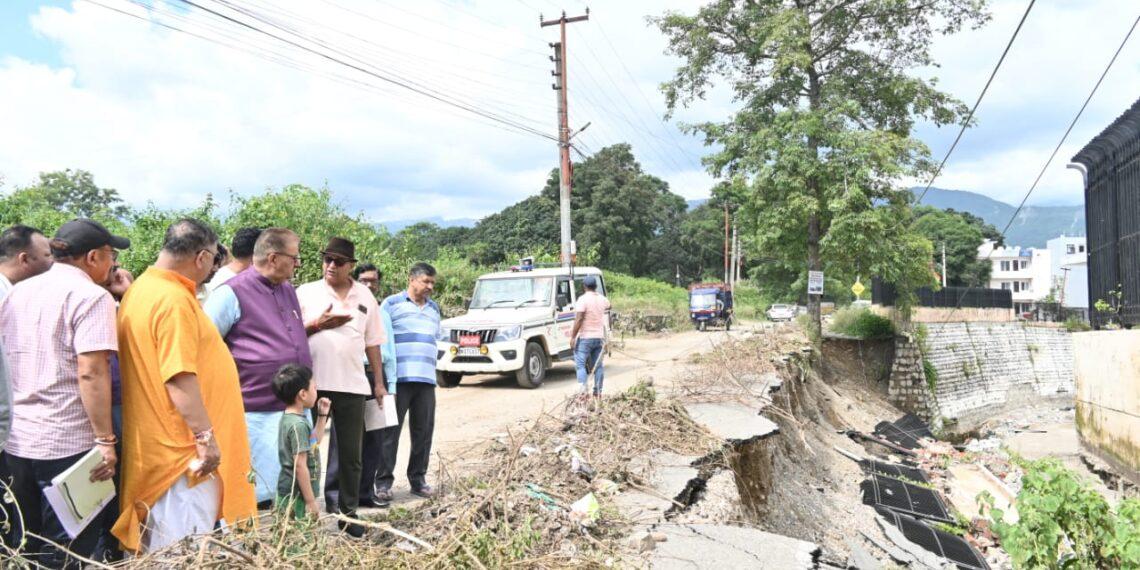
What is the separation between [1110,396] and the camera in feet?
27.6

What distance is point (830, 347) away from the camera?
20.2 metres

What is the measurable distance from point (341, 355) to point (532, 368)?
734 centimetres

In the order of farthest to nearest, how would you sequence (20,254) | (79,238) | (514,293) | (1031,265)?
(1031,265)
(514,293)
(20,254)
(79,238)

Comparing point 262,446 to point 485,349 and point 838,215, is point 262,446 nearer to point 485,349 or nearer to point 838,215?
point 485,349

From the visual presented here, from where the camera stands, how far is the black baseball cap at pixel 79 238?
9.04ft

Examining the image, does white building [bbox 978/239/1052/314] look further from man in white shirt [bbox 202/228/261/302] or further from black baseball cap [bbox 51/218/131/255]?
black baseball cap [bbox 51/218/131/255]

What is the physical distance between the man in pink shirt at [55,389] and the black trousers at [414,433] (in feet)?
6.33

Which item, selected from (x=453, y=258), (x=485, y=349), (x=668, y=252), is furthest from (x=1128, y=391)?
(x=668, y=252)

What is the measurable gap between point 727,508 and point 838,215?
14.3 metres

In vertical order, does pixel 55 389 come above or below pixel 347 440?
above

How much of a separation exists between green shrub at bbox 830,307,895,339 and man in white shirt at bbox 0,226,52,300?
66.3 ft

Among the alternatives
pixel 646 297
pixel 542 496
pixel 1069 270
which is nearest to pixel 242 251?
pixel 542 496

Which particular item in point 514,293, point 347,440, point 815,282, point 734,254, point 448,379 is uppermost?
point 734,254

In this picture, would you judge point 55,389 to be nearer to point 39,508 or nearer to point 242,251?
point 39,508
